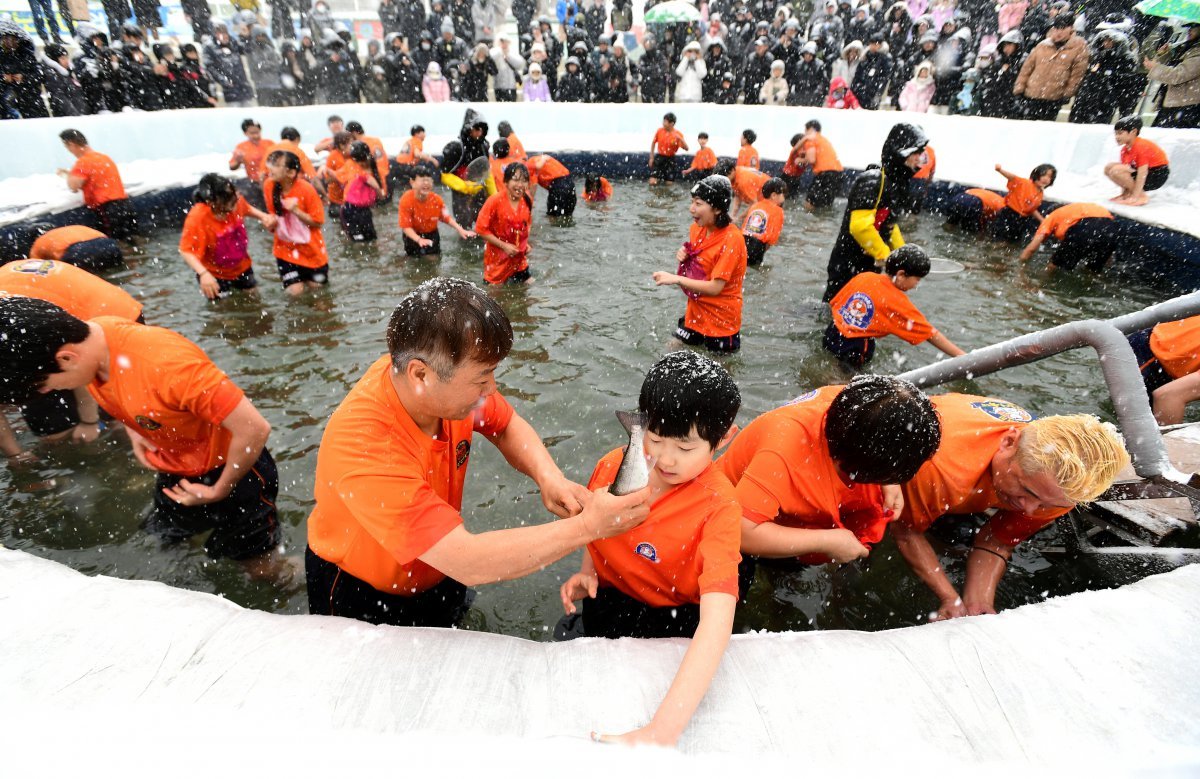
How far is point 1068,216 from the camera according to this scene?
7477mm

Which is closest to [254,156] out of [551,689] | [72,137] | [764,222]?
[72,137]

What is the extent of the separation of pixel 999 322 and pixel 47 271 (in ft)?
25.7

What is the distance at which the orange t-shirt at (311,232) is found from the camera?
6.30 meters

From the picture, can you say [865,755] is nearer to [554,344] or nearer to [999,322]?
[554,344]

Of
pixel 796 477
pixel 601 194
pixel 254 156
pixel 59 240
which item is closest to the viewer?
pixel 796 477

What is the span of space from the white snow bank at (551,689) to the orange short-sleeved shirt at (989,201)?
886 cm

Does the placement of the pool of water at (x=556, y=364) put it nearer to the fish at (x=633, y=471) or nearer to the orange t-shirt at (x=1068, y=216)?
the orange t-shirt at (x=1068, y=216)

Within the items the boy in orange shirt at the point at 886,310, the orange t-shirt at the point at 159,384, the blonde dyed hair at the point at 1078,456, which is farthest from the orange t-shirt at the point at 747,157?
the orange t-shirt at the point at 159,384

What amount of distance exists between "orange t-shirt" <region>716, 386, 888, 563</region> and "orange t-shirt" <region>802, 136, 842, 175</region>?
9.59 m

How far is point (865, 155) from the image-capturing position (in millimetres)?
12711

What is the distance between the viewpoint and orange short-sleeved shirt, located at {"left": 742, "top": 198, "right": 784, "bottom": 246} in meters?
7.46

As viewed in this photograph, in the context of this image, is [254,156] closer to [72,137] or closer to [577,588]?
[72,137]

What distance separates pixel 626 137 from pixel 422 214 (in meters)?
8.45

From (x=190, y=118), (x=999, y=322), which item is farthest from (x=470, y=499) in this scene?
(x=190, y=118)
